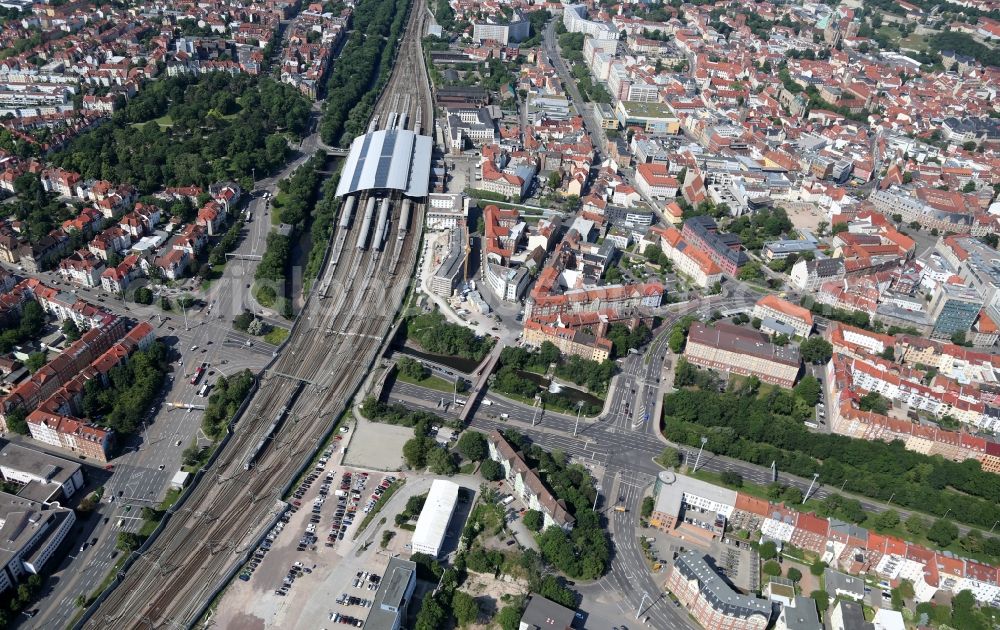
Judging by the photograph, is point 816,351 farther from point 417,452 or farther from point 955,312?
point 417,452

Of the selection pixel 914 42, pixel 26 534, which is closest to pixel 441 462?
pixel 26 534

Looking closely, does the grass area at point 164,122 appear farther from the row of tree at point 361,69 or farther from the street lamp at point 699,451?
the street lamp at point 699,451

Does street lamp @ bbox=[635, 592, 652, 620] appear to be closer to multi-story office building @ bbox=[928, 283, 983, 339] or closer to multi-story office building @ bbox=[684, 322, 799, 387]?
multi-story office building @ bbox=[684, 322, 799, 387]

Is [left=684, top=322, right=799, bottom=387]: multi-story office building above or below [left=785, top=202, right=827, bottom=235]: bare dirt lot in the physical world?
below

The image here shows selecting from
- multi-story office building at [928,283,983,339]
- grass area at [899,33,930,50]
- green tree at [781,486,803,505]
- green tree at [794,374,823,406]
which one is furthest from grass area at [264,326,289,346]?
grass area at [899,33,930,50]

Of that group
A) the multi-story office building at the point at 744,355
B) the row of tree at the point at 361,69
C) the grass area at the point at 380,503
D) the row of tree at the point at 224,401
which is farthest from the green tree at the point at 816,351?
the row of tree at the point at 361,69

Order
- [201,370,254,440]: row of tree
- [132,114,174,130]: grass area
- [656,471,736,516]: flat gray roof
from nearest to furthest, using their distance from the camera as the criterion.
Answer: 1. [656,471,736,516]: flat gray roof
2. [201,370,254,440]: row of tree
3. [132,114,174,130]: grass area
